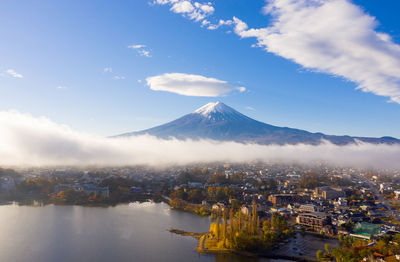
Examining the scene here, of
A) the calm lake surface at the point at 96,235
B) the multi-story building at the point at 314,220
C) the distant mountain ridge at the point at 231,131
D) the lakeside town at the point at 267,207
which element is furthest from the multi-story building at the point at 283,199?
the distant mountain ridge at the point at 231,131

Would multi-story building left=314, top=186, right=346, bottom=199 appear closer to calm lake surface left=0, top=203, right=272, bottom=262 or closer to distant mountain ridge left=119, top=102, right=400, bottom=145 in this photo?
calm lake surface left=0, top=203, right=272, bottom=262

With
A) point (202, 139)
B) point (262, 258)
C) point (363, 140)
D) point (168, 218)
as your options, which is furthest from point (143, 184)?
point (363, 140)

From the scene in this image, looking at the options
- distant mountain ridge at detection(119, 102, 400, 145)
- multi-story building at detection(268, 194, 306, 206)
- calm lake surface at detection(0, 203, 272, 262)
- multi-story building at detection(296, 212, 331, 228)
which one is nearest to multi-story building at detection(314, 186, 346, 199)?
multi-story building at detection(268, 194, 306, 206)

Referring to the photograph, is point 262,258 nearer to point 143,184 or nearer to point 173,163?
point 143,184

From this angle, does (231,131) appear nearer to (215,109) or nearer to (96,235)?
(215,109)

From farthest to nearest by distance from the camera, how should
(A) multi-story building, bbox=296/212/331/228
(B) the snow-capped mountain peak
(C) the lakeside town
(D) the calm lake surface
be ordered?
(B) the snow-capped mountain peak, (A) multi-story building, bbox=296/212/331/228, (C) the lakeside town, (D) the calm lake surface

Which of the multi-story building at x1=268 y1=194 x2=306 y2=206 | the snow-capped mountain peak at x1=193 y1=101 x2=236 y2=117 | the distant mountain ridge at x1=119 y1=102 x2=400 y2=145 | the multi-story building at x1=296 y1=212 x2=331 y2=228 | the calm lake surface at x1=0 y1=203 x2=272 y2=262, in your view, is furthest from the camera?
the snow-capped mountain peak at x1=193 y1=101 x2=236 y2=117

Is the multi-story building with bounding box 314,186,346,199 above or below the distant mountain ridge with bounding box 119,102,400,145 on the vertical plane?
below

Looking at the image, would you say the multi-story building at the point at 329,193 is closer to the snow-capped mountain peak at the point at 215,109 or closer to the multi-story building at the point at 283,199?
the multi-story building at the point at 283,199
